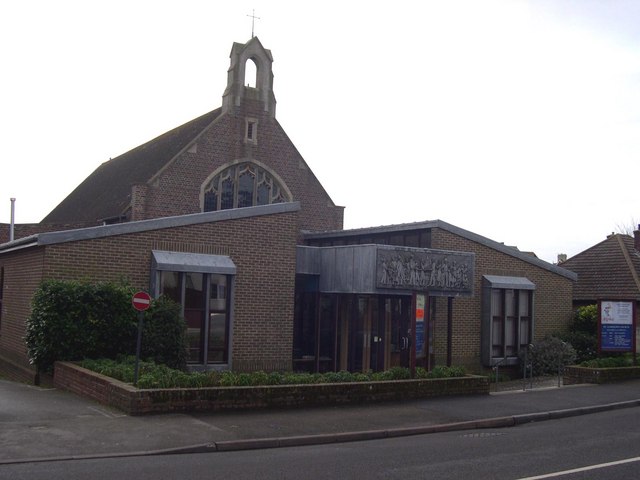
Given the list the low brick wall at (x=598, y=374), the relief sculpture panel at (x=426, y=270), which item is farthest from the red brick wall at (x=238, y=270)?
the low brick wall at (x=598, y=374)

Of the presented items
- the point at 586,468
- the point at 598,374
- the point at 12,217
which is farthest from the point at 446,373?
the point at 12,217

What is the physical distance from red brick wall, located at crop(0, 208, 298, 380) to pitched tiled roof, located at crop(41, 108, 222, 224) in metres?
14.5

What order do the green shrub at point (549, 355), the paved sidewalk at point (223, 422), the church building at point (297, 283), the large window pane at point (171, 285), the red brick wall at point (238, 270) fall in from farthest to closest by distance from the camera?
the green shrub at point (549, 355) < the large window pane at point (171, 285) < the church building at point (297, 283) < the red brick wall at point (238, 270) < the paved sidewalk at point (223, 422)

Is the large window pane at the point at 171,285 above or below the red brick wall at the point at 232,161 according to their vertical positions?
below

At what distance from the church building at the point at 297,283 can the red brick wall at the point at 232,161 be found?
0.42 feet

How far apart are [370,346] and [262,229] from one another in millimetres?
5586

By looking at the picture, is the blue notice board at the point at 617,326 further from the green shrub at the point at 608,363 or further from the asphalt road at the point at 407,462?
the asphalt road at the point at 407,462

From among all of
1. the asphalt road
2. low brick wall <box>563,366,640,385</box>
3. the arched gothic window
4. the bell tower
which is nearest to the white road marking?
the asphalt road

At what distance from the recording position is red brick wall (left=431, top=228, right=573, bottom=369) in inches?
937

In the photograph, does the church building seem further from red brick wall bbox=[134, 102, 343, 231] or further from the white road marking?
the white road marking

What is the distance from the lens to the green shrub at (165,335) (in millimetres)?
16844

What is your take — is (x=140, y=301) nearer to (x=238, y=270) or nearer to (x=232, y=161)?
(x=238, y=270)

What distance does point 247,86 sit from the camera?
36.7m

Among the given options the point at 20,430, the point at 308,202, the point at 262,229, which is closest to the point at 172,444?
the point at 20,430
